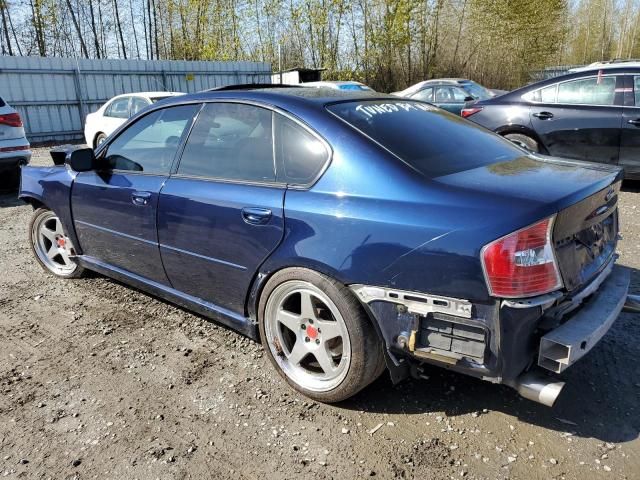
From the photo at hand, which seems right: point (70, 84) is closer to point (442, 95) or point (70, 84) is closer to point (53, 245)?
point (442, 95)

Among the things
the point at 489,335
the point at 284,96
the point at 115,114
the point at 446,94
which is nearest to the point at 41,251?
the point at 284,96

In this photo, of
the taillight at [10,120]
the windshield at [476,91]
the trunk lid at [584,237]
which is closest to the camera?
the trunk lid at [584,237]

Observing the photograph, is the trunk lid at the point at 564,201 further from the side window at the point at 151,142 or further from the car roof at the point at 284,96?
the side window at the point at 151,142

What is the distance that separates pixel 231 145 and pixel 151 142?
0.85 m

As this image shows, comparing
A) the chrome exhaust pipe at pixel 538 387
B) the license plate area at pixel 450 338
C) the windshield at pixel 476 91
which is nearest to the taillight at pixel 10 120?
the license plate area at pixel 450 338

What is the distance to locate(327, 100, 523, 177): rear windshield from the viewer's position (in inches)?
100

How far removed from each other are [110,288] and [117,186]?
1.12 metres

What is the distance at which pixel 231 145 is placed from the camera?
3.05 meters

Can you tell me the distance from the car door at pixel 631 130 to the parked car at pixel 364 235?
410 centimetres

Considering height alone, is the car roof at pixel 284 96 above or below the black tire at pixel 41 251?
above

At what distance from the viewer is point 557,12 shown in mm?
30672

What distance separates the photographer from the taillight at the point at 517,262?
6.73 feet

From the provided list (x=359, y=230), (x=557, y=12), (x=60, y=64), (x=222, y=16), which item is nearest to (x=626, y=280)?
(x=359, y=230)

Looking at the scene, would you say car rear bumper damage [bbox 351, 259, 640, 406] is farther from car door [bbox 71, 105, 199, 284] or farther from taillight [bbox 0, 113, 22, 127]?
taillight [bbox 0, 113, 22, 127]
